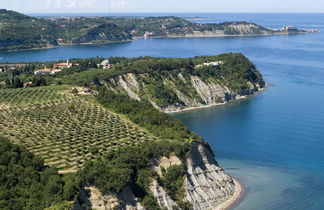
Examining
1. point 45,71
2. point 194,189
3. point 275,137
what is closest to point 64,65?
point 45,71

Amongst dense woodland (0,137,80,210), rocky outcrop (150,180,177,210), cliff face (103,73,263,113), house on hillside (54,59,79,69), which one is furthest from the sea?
house on hillside (54,59,79,69)

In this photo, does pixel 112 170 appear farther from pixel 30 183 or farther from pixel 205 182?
pixel 205 182

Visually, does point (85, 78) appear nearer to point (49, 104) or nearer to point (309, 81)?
point (49, 104)

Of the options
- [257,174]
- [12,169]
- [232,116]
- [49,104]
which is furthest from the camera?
[232,116]

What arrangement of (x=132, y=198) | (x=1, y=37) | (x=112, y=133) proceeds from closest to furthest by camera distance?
1. (x=132, y=198)
2. (x=112, y=133)
3. (x=1, y=37)

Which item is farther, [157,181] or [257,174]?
[257,174]

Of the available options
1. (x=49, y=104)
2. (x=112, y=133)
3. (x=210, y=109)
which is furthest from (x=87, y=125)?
(x=210, y=109)
